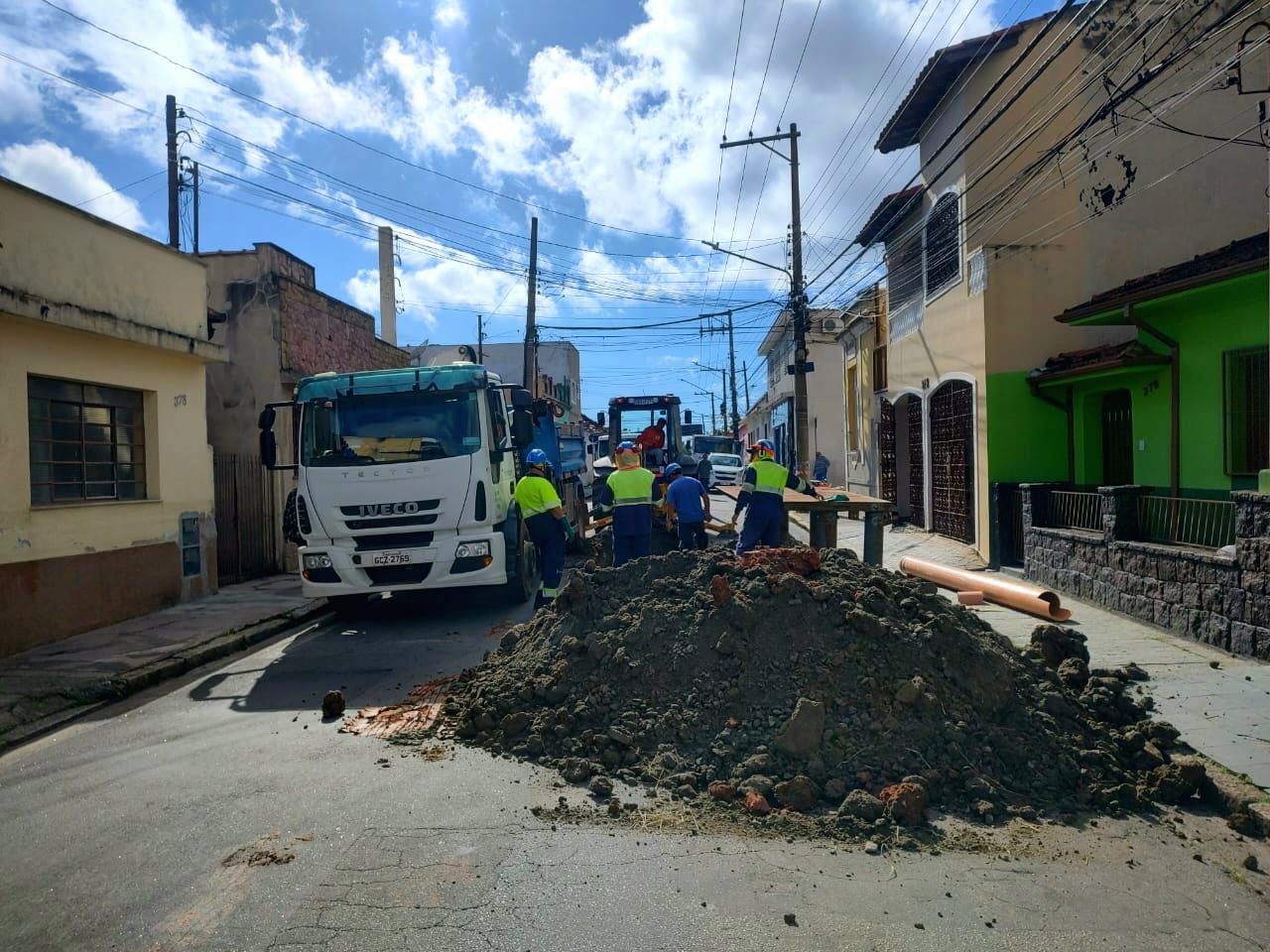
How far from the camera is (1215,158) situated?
1261 cm

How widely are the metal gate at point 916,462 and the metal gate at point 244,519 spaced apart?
39.7 feet

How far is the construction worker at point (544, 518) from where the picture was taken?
9.61 m

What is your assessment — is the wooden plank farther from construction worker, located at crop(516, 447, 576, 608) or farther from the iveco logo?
the iveco logo

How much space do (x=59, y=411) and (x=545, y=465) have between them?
5.21 meters

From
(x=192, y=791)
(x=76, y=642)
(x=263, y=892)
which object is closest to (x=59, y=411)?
(x=76, y=642)

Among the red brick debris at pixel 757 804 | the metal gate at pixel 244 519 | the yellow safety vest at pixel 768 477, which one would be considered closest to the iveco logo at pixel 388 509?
the yellow safety vest at pixel 768 477

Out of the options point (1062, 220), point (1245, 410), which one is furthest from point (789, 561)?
point (1062, 220)

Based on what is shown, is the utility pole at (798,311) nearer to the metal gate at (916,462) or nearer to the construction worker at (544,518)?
the metal gate at (916,462)

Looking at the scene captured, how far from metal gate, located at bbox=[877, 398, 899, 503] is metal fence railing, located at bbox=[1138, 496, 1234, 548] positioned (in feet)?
36.2

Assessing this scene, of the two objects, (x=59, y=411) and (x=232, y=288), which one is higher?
(x=232, y=288)

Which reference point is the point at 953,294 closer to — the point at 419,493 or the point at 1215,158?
the point at 1215,158

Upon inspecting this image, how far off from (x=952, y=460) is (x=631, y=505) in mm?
8403

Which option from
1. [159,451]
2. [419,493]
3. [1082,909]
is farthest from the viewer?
[159,451]

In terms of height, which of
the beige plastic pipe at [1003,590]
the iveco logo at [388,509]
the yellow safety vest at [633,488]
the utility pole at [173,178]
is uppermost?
the utility pole at [173,178]
